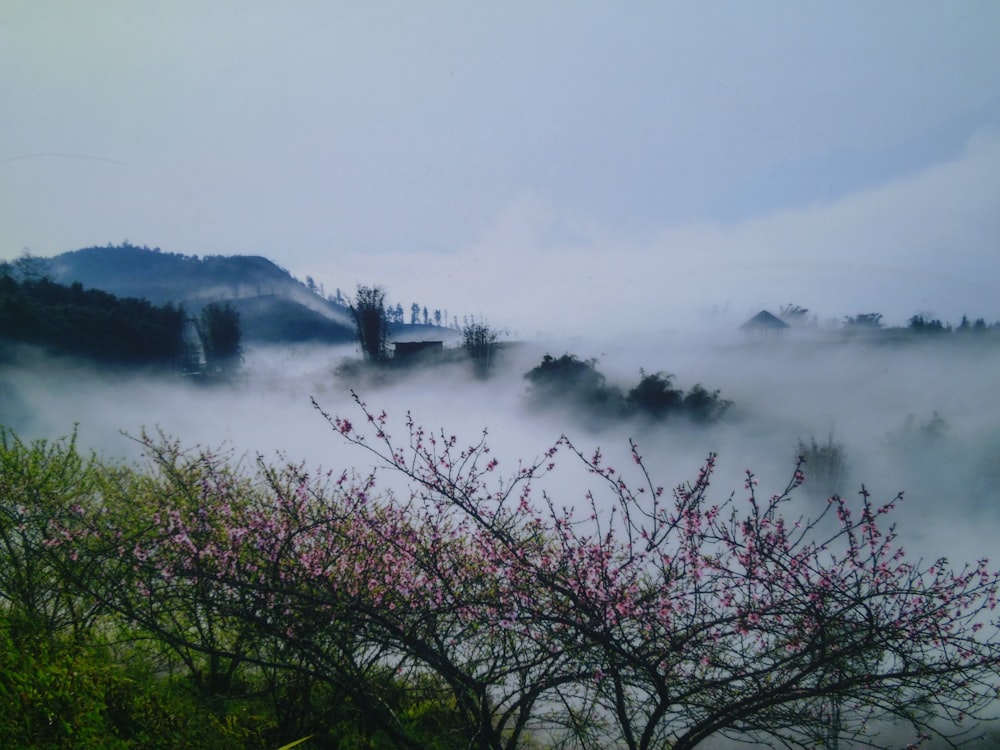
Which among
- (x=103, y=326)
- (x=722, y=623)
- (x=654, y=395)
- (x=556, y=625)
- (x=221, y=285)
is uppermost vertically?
(x=221, y=285)

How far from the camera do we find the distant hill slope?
12953 mm

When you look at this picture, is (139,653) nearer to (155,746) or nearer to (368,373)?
(155,746)

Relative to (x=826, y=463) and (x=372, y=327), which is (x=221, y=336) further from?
(x=826, y=463)

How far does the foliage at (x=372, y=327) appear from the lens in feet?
47.2

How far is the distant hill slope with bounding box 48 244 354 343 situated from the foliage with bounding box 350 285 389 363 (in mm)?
358

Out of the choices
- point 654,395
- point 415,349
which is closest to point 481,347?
point 415,349

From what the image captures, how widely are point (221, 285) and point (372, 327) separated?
5212 mm

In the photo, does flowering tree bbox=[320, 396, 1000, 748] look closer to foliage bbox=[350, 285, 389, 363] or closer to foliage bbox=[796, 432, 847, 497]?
foliage bbox=[350, 285, 389, 363]

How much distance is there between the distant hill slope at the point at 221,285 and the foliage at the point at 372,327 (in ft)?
1.18

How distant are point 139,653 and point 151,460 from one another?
4.68 meters

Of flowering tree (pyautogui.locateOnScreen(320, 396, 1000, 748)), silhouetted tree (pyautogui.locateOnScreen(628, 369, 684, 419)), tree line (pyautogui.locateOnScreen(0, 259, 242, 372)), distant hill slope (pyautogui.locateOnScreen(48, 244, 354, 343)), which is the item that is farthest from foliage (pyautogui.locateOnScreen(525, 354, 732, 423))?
flowering tree (pyautogui.locateOnScreen(320, 396, 1000, 748))

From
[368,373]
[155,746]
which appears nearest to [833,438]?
[368,373]

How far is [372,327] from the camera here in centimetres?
1456

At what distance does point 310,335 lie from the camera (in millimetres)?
15633
